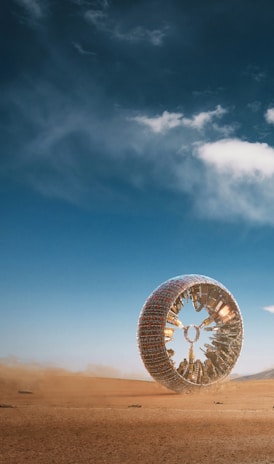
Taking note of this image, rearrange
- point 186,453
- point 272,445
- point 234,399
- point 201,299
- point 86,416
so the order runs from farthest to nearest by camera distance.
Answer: point 201,299, point 234,399, point 86,416, point 272,445, point 186,453

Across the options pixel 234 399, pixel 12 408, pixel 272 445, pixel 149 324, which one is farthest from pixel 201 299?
pixel 272 445

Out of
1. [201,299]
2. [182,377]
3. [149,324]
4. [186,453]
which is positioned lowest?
[186,453]

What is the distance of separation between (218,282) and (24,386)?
13.9 meters

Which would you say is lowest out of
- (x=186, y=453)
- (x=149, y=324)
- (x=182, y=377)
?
(x=186, y=453)

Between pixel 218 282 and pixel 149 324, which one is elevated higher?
pixel 218 282

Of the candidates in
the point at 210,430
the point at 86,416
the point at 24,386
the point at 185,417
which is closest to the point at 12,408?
the point at 86,416

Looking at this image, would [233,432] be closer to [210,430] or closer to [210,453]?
[210,430]

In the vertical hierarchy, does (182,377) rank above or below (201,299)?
below

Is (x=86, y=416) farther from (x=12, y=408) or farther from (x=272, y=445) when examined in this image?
(x=272, y=445)

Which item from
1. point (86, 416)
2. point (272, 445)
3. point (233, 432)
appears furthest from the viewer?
point (86, 416)

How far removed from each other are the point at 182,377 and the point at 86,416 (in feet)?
33.4

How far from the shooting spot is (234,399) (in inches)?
934

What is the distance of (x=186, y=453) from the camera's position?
34.8 ft

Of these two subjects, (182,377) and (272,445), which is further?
(182,377)
